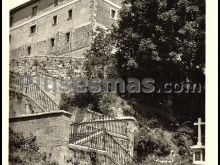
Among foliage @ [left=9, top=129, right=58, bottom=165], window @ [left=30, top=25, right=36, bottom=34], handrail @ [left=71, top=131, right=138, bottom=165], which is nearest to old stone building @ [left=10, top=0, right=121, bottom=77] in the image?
window @ [left=30, top=25, right=36, bottom=34]

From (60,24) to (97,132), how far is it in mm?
11161

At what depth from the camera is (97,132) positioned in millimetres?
11195

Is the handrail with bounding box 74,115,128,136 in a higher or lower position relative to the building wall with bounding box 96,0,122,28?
lower

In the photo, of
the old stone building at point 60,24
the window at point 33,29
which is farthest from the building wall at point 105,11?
the window at point 33,29

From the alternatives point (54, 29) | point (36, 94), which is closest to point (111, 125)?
point (36, 94)

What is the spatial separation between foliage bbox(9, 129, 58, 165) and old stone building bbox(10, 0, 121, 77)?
8.86 metres

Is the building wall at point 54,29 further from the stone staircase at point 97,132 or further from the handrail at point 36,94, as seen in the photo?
the stone staircase at point 97,132

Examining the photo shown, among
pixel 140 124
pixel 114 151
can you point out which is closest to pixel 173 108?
pixel 140 124

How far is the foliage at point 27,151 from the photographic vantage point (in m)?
9.21

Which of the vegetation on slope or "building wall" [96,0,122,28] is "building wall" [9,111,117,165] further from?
"building wall" [96,0,122,28]

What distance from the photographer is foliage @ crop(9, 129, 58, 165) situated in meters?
9.21

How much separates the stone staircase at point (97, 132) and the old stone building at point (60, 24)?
608cm

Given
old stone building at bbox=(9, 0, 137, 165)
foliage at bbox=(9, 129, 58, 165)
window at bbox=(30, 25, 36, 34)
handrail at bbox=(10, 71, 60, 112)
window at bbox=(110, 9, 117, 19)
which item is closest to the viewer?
foliage at bbox=(9, 129, 58, 165)

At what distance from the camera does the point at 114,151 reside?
11203mm
